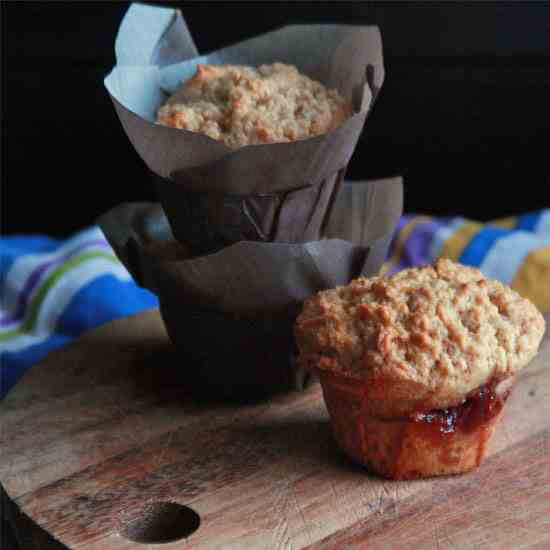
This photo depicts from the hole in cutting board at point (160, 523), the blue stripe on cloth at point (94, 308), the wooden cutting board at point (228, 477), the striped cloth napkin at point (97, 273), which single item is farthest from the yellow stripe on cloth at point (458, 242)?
the hole in cutting board at point (160, 523)

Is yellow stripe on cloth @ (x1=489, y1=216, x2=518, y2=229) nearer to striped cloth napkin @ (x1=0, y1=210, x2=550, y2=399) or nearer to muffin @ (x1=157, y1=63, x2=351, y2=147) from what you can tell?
striped cloth napkin @ (x1=0, y1=210, x2=550, y2=399)

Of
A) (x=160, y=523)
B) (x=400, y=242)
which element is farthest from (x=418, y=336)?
(x=400, y=242)

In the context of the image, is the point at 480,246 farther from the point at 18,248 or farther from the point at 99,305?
the point at 18,248

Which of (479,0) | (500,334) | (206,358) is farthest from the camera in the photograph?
(479,0)

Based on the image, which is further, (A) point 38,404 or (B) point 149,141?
(A) point 38,404

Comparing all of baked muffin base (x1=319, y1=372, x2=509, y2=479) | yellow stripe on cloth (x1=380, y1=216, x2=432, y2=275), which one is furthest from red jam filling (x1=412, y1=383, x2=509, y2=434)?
yellow stripe on cloth (x1=380, y1=216, x2=432, y2=275)

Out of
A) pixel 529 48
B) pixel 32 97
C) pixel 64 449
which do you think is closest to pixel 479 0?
pixel 529 48

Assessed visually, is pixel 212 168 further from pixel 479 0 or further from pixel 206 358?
pixel 479 0
